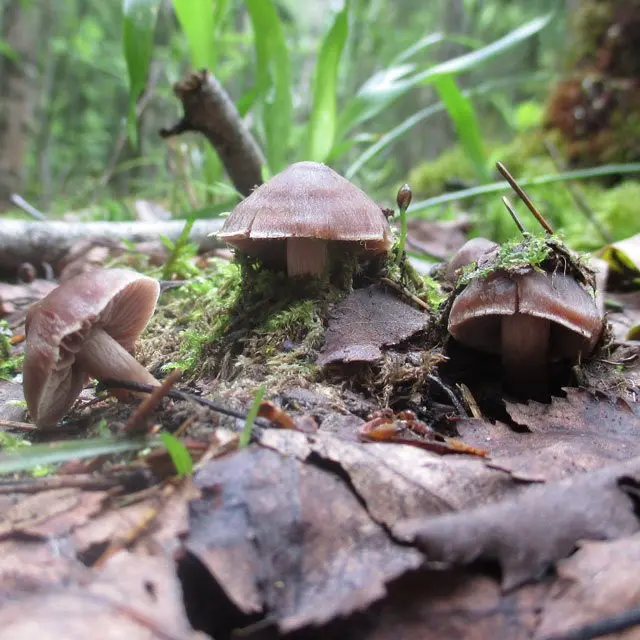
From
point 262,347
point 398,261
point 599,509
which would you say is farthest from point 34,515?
point 398,261

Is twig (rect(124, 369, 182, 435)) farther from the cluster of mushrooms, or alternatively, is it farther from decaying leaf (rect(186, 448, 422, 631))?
the cluster of mushrooms

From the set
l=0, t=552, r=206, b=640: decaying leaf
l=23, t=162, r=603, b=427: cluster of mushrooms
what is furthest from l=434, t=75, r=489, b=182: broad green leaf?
l=0, t=552, r=206, b=640: decaying leaf

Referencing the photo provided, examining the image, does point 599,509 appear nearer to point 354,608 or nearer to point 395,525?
point 395,525

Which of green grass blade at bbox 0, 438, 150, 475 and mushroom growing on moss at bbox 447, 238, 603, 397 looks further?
mushroom growing on moss at bbox 447, 238, 603, 397

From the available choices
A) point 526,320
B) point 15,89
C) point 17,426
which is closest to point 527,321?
point 526,320

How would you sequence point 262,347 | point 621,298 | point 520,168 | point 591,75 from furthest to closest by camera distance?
point 520,168, point 591,75, point 621,298, point 262,347

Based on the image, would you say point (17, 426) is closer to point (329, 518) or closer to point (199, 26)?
point (329, 518)
